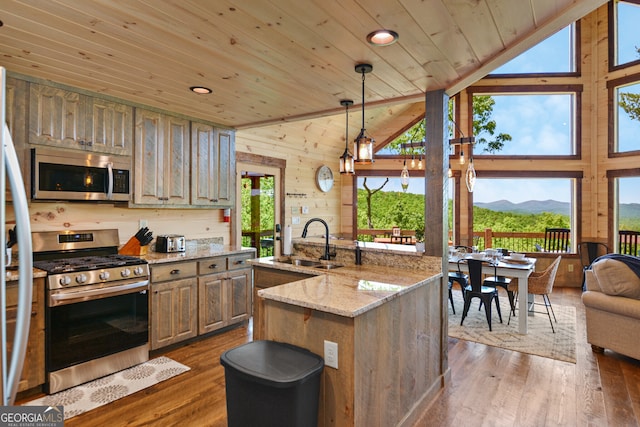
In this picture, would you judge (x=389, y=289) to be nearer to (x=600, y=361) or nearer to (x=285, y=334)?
(x=285, y=334)

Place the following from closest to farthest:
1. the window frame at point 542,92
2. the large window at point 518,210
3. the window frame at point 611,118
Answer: the window frame at point 611,118 < the window frame at point 542,92 < the large window at point 518,210

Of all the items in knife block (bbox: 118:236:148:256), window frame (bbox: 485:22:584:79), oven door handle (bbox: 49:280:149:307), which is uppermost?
window frame (bbox: 485:22:584:79)

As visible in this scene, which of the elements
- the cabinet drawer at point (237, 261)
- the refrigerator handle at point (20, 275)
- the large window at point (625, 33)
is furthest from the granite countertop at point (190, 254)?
the large window at point (625, 33)

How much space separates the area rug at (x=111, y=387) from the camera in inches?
102

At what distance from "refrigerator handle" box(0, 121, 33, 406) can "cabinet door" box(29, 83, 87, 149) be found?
2325 mm

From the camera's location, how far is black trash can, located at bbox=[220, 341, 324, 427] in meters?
1.67

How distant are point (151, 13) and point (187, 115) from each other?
7.14ft

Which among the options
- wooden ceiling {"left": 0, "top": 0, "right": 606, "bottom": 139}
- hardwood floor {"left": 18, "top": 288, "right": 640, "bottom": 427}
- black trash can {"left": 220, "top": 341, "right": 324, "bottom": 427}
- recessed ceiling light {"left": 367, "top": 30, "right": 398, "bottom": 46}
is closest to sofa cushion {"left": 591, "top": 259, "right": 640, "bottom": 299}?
hardwood floor {"left": 18, "top": 288, "right": 640, "bottom": 427}

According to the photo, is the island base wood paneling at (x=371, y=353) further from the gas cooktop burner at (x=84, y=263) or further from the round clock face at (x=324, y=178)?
the round clock face at (x=324, y=178)

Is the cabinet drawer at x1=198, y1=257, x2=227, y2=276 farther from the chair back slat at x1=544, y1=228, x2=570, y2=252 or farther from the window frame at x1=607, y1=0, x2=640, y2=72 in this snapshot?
the window frame at x1=607, y1=0, x2=640, y2=72

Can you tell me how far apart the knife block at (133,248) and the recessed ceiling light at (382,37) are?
2.90 meters

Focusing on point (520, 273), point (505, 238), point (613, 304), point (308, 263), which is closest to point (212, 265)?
point (308, 263)

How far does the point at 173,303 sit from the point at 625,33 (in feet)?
27.0

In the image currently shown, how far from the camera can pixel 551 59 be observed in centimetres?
692
